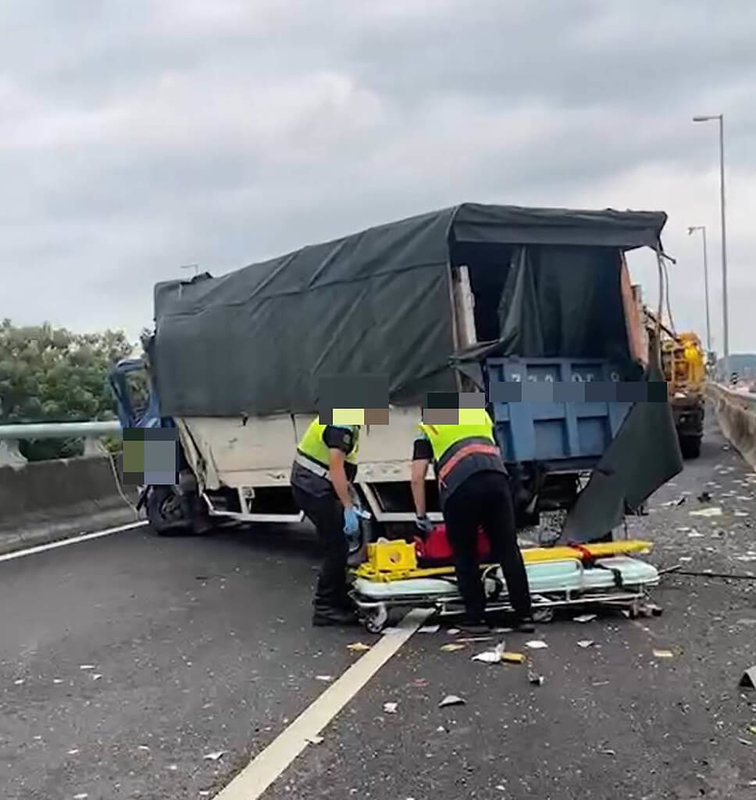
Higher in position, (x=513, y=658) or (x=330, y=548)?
(x=330, y=548)

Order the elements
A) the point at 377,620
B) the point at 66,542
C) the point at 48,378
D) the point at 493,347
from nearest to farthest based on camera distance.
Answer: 1. the point at 377,620
2. the point at 493,347
3. the point at 66,542
4. the point at 48,378

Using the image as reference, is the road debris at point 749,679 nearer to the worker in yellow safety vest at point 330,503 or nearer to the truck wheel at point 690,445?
the worker in yellow safety vest at point 330,503

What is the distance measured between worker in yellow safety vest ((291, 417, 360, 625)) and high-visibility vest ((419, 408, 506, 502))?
59 centimetres

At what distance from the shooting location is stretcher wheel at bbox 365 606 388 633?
663 centimetres

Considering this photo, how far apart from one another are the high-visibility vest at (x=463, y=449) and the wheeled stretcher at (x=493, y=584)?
22.2 inches

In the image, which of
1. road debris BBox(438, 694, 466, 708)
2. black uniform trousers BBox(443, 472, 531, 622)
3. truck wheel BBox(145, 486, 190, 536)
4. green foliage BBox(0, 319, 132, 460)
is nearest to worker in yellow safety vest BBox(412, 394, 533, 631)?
black uniform trousers BBox(443, 472, 531, 622)

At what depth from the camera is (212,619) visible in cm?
714

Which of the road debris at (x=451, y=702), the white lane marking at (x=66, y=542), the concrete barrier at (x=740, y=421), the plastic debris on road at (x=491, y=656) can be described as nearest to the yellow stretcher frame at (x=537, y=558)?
the plastic debris on road at (x=491, y=656)

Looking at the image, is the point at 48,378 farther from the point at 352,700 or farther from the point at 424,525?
the point at 352,700

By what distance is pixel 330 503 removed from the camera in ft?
22.9

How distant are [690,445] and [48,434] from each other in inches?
454

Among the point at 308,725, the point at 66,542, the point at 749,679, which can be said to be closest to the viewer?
the point at 308,725

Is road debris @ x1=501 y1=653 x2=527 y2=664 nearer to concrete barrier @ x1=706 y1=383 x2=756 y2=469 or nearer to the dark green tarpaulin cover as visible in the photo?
the dark green tarpaulin cover

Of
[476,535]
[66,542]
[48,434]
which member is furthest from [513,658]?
[48,434]
